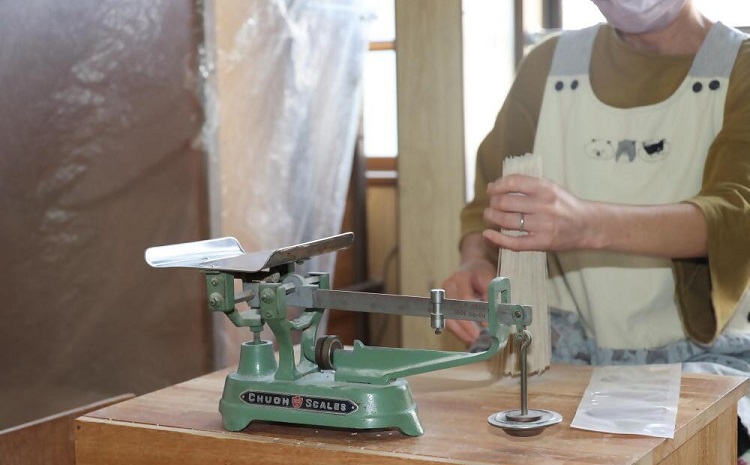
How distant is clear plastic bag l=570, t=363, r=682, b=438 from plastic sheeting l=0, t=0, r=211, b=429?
1.45m

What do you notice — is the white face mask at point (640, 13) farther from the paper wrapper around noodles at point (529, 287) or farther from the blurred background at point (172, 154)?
the blurred background at point (172, 154)

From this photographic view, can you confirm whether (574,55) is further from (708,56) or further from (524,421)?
(524,421)

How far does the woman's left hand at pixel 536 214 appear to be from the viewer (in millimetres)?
1510

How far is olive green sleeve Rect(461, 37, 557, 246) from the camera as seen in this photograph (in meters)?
2.10

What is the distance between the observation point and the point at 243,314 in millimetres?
1419

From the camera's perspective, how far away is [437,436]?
4.33ft

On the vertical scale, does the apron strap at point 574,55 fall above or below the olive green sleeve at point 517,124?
above

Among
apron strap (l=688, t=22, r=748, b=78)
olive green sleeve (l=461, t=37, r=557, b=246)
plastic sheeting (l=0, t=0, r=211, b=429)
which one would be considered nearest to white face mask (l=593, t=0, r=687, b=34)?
apron strap (l=688, t=22, r=748, b=78)

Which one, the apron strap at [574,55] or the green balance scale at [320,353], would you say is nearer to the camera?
the green balance scale at [320,353]

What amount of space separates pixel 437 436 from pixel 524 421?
106 mm

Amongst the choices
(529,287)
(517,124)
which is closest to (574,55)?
(517,124)

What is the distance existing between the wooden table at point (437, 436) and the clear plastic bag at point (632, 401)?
0.02 m

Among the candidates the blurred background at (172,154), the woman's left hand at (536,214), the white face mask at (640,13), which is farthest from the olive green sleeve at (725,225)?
the blurred background at (172,154)

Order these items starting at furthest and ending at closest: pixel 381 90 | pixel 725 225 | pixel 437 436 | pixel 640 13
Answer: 1. pixel 381 90
2. pixel 640 13
3. pixel 725 225
4. pixel 437 436
